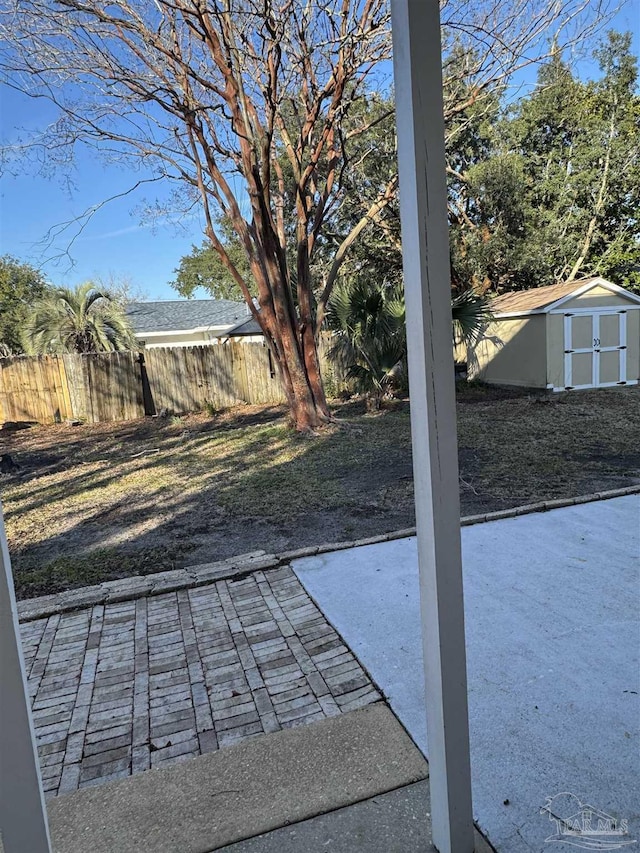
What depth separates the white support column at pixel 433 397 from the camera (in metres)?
1.07

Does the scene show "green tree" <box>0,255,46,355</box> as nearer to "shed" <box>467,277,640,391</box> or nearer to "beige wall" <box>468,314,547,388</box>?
"beige wall" <box>468,314,547,388</box>

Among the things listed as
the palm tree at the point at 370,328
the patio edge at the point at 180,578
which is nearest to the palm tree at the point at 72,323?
the palm tree at the point at 370,328

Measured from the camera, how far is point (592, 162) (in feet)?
49.0

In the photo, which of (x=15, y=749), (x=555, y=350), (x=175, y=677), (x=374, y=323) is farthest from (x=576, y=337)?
(x=15, y=749)

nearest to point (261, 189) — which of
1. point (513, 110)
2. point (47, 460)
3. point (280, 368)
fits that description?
point (280, 368)

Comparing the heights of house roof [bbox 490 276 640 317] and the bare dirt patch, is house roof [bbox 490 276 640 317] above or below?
above

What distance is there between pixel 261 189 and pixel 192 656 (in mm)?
6396

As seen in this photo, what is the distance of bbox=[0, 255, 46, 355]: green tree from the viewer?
52.0 feet

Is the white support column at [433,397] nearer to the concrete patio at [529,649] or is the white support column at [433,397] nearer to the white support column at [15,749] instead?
the concrete patio at [529,649]

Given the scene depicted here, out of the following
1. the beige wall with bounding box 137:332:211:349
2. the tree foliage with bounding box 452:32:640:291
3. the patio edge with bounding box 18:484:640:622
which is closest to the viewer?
the patio edge with bounding box 18:484:640:622

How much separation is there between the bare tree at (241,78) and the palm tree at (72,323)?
4214mm

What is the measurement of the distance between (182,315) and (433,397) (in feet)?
65.3

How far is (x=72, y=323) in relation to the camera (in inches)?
446

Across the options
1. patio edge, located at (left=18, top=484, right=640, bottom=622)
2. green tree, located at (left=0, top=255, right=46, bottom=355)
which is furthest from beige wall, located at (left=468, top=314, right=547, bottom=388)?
green tree, located at (left=0, top=255, right=46, bottom=355)
